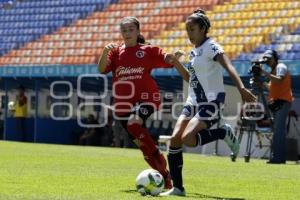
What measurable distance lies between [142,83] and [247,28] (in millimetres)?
15894

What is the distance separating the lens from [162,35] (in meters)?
27.7

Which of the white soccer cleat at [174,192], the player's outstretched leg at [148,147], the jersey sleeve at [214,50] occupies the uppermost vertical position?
the jersey sleeve at [214,50]

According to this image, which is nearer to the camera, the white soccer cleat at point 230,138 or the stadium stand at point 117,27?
the white soccer cleat at point 230,138

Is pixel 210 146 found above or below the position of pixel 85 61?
below

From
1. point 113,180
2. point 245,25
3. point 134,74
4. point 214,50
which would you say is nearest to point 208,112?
point 214,50

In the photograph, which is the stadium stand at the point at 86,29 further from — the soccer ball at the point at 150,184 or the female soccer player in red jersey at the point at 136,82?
the soccer ball at the point at 150,184

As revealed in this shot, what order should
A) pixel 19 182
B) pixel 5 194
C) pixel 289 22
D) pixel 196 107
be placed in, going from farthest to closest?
1. pixel 289 22
2. pixel 19 182
3. pixel 196 107
4. pixel 5 194

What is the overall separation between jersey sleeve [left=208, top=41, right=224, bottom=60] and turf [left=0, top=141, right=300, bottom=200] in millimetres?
1465

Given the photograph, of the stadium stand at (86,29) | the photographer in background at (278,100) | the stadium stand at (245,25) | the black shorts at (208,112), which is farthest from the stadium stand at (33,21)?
the black shorts at (208,112)

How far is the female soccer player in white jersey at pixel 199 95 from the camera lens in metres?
8.80

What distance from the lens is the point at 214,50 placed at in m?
8.83

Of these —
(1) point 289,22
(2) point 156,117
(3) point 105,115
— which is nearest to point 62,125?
(3) point 105,115

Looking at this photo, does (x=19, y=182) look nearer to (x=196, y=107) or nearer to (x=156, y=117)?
(x=196, y=107)

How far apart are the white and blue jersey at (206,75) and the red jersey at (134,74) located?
83 centimetres
